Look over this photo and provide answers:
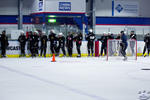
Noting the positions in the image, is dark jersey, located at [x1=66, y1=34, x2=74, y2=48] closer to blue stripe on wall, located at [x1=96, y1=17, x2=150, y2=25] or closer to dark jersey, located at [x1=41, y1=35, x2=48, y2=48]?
dark jersey, located at [x1=41, y1=35, x2=48, y2=48]

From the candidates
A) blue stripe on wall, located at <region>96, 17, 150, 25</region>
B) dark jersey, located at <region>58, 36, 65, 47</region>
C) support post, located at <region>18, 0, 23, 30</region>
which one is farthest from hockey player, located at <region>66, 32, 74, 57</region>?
blue stripe on wall, located at <region>96, 17, 150, 25</region>

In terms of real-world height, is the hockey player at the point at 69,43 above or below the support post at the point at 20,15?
below

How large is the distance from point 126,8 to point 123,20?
64.3 inches

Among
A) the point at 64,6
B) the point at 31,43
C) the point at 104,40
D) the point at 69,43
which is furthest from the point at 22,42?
the point at 64,6

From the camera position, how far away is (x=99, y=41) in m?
27.7

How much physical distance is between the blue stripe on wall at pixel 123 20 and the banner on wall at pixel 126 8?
67 centimetres

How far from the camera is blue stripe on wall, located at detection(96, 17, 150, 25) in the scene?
1686 inches

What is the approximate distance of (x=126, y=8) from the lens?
4384 cm

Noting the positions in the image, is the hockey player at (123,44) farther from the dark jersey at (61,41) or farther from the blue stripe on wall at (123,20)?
the blue stripe on wall at (123,20)

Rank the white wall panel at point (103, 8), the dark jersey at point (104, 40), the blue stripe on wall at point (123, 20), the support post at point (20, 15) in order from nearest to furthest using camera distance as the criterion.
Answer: the dark jersey at point (104, 40) < the support post at point (20, 15) < the blue stripe on wall at point (123, 20) < the white wall panel at point (103, 8)

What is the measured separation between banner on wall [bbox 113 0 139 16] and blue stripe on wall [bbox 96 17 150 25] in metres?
0.67

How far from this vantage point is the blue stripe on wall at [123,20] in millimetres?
42812

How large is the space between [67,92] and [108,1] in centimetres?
3515

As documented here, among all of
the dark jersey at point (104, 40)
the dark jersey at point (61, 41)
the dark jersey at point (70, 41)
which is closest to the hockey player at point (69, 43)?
the dark jersey at point (70, 41)
